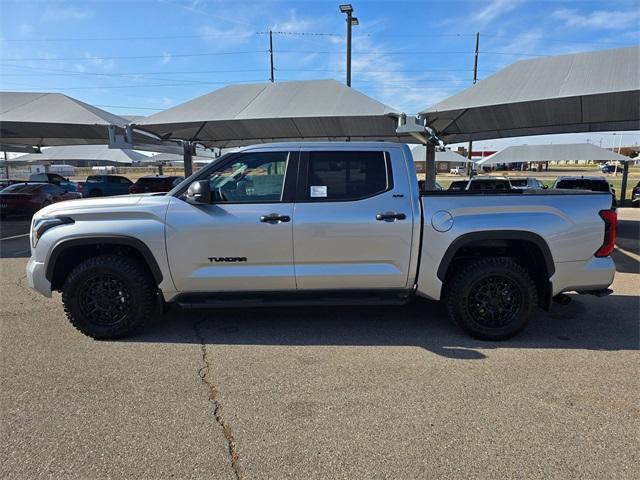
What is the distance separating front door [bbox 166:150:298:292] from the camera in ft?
12.9

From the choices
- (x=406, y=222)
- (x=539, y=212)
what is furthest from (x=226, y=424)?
(x=539, y=212)

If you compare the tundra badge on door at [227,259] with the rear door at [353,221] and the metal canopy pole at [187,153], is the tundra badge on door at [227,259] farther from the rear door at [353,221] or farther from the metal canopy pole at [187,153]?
the metal canopy pole at [187,153]

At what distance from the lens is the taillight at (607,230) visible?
3.93m

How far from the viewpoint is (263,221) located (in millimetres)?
3914

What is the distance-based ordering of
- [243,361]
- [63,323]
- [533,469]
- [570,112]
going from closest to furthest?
[533,469] < [243,361] < [63,323] < [570,112]

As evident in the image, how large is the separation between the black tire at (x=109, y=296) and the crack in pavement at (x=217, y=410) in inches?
26.8

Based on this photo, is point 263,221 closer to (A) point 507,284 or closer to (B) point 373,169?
(B) point 373,169

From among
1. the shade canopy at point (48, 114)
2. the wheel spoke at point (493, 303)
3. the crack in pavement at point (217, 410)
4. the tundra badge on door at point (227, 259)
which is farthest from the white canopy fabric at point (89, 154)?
the wheel spoke at point (493, 303)

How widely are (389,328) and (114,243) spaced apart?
2.94 meters

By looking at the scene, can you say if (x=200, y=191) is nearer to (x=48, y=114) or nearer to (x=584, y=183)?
(x=48, y=114)

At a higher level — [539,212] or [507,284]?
[539,212]

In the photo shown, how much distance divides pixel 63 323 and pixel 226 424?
294 cm

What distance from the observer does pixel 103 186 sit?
2345cm

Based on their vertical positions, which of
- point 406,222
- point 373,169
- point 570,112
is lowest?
point 406,222
